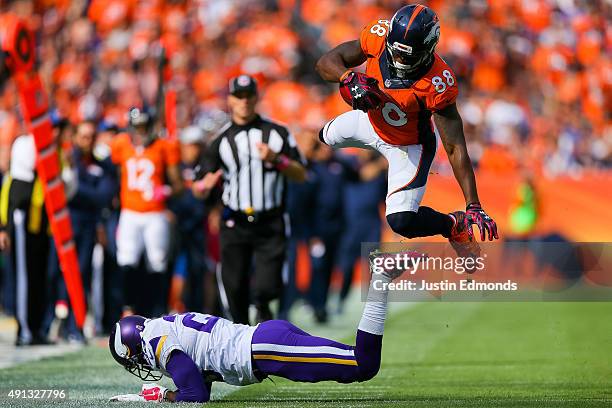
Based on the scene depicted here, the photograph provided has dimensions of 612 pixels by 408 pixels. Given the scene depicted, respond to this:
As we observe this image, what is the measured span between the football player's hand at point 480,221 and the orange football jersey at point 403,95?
49 cm

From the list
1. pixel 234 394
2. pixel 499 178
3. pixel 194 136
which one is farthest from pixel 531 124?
pixel 234 394

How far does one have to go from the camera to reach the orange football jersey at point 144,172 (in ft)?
36.6

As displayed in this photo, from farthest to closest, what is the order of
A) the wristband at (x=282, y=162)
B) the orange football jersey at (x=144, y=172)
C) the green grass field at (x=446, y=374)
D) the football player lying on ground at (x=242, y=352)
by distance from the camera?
1. the orange football jersey at (x=144, y=172)
2. the wristband at (x=282, y=162)
3. the green grass field at (x=446, y=374)
4. the football player lying on ground at (x=242, y=352)

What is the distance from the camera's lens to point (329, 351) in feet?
20.7

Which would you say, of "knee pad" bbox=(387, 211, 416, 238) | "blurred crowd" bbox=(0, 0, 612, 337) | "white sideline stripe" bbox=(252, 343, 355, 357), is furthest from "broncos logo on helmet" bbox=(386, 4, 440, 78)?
"blurred crowd" bbox=(0, 0, 612, 337)

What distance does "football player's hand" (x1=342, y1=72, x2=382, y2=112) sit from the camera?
6133 mm

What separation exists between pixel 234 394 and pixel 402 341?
4.06 m

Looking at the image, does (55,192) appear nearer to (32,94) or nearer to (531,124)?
(32,94)

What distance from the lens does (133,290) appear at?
11.0 meters

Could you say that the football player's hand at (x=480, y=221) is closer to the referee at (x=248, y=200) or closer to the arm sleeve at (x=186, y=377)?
the arm sleeve at (x=186, y=377)

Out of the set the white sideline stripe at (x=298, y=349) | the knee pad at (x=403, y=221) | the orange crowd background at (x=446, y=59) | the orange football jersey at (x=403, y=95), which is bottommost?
the orange crowd background at (x=446, y=59)

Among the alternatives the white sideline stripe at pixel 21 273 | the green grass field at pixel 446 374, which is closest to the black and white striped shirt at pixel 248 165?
the green grass field at pixel 446 374

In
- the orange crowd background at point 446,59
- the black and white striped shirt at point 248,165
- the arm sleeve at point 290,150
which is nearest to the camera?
the black and white striped shirt at point 248,165

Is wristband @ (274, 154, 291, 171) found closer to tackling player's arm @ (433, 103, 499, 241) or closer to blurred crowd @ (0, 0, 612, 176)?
tackling player's arm @ (433, 103, 499, 241)
